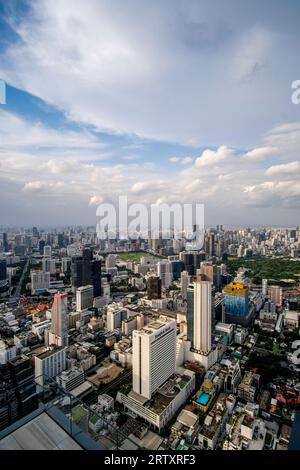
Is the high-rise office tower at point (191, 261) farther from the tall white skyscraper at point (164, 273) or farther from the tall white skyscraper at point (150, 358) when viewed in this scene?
the tall white skyscraper at point (150, 358)

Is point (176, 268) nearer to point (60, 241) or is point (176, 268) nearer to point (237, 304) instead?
point (237, 304)

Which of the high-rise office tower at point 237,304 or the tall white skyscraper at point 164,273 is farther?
the tall white skyscraper at point 164,273

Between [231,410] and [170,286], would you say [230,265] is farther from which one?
[231,410]

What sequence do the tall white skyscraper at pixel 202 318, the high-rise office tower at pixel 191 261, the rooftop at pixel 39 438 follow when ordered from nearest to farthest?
1. the rooftop at pixel 39 438
2. the tall white skyscraper at pixel 202 318
3. the high-rise office tower at pixel 191 261

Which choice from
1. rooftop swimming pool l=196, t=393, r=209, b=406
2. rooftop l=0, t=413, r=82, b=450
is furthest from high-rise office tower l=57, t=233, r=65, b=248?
rooftop l=0, t=413, r=82, b=450

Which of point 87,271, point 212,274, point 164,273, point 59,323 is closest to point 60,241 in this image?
point 87,271

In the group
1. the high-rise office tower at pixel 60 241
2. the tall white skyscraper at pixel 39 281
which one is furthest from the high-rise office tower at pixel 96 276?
the high-rise office tower at pixel 60 241
